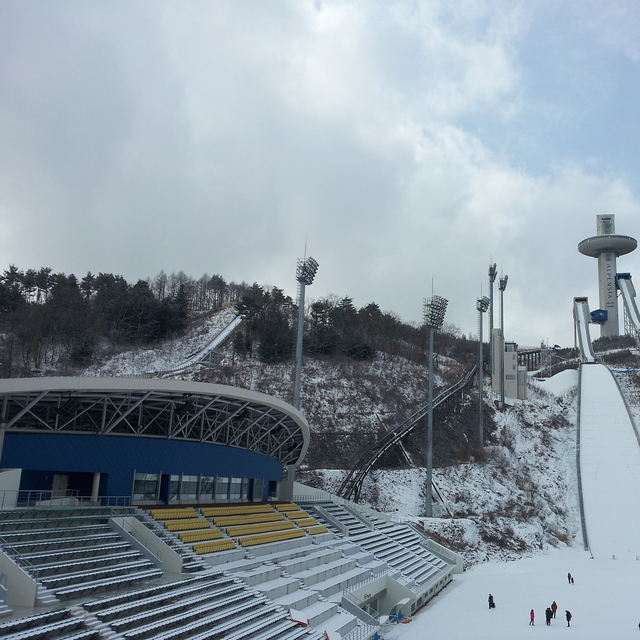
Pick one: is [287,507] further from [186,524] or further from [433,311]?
[433,311]

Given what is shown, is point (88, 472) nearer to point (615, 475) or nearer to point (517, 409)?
point (615, 475)

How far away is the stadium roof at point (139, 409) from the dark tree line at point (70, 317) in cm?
2964

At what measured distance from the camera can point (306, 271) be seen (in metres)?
33.5

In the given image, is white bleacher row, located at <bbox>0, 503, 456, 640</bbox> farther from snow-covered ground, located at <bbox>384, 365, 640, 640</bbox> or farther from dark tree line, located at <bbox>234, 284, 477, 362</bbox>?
dark tree line, located at <bbox>234, 284, 477, 362</bbox>

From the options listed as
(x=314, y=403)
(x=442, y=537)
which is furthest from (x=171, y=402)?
(x=314, y=403)

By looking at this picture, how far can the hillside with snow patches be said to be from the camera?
33594 mm

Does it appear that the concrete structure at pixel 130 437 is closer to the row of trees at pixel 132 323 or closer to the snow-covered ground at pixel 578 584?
the snow-covered ground at pixel 578 584

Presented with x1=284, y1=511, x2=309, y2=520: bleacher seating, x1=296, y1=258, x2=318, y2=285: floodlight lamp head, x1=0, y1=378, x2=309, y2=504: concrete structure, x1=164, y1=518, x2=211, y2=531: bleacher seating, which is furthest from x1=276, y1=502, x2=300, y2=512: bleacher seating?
x1=296, y1=258, x2=318, y2=285: floodlight lamp head

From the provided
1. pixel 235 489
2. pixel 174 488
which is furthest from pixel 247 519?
pixel 235 489

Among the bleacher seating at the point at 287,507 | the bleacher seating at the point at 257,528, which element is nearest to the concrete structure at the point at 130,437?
the bleacher seating at the point at 287,507

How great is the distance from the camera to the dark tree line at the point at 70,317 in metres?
53.6

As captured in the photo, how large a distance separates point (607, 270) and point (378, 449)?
66668 mm

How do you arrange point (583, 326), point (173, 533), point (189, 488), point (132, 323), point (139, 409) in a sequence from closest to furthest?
1. point (173, 533)
2. point (139, 409)
3. point (189, 488)
4. point (132, 323)
5. point (583, 326)

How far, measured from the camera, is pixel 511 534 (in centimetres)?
3319
